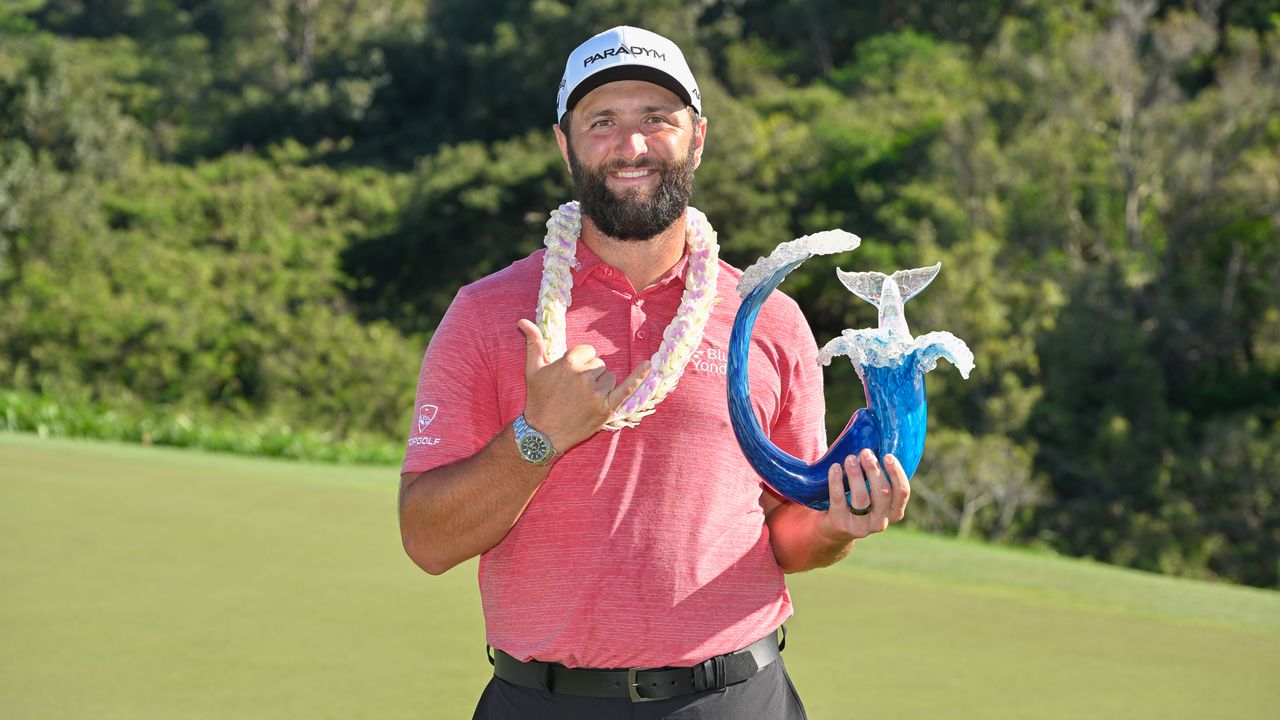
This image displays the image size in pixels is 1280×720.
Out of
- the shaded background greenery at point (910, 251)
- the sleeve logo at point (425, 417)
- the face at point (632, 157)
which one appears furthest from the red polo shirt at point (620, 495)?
the shaded background greenery at point (910, 251)

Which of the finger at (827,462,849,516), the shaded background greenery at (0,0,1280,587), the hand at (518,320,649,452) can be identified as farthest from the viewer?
the shaded background greenery at (0,0,1280,587)

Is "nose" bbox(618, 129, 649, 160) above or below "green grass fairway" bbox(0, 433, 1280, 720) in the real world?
above

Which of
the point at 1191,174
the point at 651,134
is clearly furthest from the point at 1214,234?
the point at 651,134

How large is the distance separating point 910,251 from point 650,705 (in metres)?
18.5

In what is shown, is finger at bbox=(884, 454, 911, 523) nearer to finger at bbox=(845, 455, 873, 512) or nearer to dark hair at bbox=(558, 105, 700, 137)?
finger at bbox=(845, 455, 873, 512)

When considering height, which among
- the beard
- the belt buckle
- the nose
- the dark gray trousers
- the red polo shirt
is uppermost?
the nose

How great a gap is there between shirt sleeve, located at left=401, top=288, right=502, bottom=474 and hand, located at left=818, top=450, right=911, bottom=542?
0.57 metres

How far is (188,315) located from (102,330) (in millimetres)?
1353

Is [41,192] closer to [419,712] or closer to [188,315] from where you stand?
[188,315]

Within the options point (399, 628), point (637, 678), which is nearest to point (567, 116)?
point (637, 678)

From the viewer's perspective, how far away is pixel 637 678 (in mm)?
2219

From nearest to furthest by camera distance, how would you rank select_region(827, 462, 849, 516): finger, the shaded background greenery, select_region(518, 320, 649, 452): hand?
select_region(518, 320, 649, 452): hand
select_region(827, 462, 849, 516): finger
the shaded background greenery

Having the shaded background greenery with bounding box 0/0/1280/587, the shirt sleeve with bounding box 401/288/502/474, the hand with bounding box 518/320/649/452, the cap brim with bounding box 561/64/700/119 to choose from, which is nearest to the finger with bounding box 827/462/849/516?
the hand with bounding box 518/320/649/452

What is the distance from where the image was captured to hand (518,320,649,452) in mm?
2021
